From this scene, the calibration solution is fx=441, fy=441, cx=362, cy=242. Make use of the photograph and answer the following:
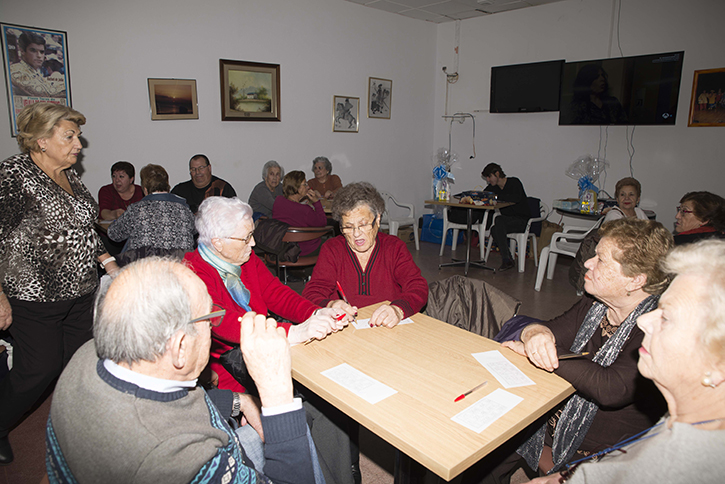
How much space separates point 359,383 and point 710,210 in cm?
334

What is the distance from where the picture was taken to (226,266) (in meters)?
1.96

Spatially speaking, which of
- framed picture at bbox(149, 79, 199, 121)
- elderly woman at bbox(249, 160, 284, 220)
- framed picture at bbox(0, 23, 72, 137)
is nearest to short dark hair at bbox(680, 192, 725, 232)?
elderly woman at bbox(249, 160, 284, 220)

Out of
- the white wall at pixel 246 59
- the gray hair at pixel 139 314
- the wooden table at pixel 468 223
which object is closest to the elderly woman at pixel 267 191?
the white wall at pixel 246 59

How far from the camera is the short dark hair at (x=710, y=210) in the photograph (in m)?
3.34

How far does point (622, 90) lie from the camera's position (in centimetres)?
568

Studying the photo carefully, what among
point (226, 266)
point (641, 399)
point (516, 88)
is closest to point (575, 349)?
point (641, 399)

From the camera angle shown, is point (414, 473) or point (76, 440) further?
point (414, 473)

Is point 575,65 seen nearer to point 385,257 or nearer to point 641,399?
point 385,257

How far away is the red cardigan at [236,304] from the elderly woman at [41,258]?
56 cm

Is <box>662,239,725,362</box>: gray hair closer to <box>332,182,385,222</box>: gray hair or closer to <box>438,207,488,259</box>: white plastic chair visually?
<box>332,182,385,222</box>: gray hair

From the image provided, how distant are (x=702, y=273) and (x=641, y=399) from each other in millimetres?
716

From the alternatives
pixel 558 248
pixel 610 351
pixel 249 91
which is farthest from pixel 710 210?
pixel 249 91

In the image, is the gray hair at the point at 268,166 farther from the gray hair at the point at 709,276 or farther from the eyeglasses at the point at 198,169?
the gray hair at the point at 709,276

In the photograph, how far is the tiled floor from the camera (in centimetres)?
212
